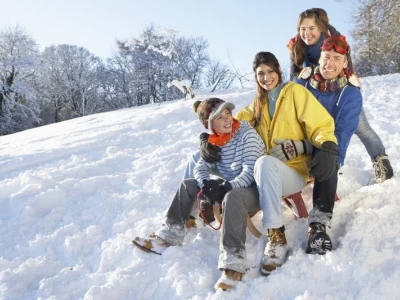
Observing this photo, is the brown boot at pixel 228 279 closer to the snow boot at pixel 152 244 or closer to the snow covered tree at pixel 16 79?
the snow boot at pixel 152 244

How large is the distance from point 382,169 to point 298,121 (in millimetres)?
1078

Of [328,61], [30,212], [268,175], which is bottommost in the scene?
[30,212]

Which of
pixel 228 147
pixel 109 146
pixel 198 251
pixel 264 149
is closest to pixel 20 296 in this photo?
pixel 198 251

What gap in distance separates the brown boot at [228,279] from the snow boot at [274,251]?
0.57 feet

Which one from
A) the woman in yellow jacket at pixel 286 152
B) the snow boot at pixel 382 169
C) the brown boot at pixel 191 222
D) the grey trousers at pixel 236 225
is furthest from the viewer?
the snow boot at pixel 382 169

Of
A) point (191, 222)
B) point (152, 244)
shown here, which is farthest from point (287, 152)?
point (152, 244)

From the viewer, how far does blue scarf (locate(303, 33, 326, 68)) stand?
325 cm

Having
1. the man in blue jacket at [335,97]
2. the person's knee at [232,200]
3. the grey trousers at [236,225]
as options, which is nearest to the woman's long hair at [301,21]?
the man in blue jacket at [335,97]

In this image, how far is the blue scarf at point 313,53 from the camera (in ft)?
10.6

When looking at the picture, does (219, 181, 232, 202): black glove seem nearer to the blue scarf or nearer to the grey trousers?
the grey trousers

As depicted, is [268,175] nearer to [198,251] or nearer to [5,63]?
[198,251]

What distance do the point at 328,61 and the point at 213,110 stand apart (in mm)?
943

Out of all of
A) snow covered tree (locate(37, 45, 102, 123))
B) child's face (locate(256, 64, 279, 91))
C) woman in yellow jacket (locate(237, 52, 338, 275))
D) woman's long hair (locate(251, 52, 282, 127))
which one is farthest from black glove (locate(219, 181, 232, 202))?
snow covered tree (locate(37, 45, 102, 123))

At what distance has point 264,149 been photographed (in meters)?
2.83
